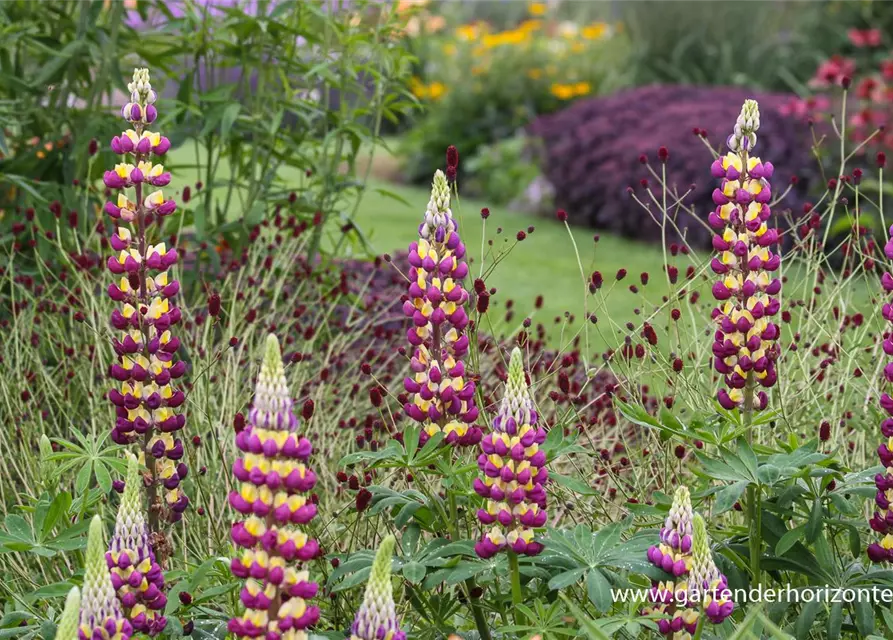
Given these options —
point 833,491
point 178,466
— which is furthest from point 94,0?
point 833,491

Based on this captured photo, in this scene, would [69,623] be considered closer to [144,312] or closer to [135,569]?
[135,569]

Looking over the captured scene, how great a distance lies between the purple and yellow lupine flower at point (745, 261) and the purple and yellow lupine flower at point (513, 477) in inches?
24.9

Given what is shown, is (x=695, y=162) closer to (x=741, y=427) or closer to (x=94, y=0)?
(x=94, y=0)

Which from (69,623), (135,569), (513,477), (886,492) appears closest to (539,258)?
(886,492)

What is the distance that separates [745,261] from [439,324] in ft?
2.27

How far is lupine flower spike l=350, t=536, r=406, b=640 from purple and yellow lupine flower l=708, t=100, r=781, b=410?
108 cm

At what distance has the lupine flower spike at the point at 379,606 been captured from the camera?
1.63m

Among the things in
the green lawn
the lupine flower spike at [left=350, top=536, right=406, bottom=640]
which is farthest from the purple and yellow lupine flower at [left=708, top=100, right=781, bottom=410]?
the green lawn

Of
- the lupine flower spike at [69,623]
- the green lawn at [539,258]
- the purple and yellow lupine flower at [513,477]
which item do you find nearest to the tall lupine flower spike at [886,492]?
the purple and yellow lupine flower at [513,477]

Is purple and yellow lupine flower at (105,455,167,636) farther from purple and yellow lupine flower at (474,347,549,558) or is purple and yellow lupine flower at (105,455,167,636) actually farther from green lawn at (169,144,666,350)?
green lawn at (169,144,666,350)

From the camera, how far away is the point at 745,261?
2467 mm

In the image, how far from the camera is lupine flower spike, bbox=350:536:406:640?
1.63m

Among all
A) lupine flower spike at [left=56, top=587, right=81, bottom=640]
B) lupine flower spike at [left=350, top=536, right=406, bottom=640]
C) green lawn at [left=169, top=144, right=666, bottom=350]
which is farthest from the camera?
green lawn at [left=169, top=144, right=666, bottom=350]

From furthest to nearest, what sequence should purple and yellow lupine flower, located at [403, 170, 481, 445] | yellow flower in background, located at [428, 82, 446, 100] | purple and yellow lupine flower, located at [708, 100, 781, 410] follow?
yellow flower in background, located at [428, 82, 446, 100], purple and yellow lupine flower, located at [708, 100, 781, 410], purple and yellow lupine flower, located at [403, 170, 481, 445]
